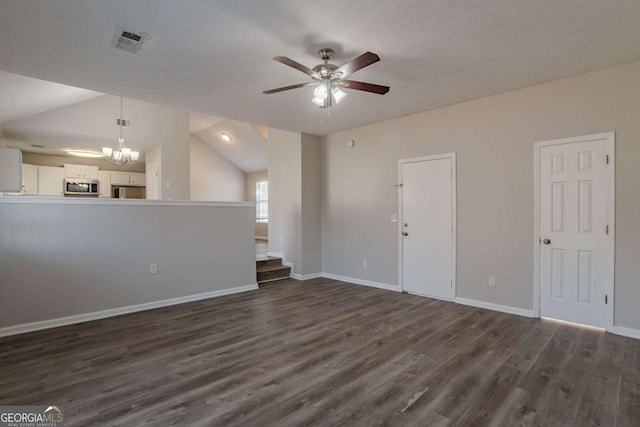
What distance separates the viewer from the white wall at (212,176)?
32.1 ft

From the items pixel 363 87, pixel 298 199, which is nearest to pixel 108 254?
pixel 298 199

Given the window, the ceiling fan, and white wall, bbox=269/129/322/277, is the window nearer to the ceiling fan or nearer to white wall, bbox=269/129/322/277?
white wall, bbox=269/129/322/277

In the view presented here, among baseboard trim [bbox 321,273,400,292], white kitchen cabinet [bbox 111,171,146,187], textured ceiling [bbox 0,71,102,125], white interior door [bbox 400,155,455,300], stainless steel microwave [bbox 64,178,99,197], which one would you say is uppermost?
textured ceiling [bbox 0,71,102,125]

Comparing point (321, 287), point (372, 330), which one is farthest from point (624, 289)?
point (321, 287)

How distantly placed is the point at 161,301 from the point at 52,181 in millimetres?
5447

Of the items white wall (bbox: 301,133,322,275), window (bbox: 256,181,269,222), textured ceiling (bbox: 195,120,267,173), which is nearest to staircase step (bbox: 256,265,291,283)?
white wall (bbox: 301,133,322,275)

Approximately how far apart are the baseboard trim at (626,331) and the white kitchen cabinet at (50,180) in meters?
10.1

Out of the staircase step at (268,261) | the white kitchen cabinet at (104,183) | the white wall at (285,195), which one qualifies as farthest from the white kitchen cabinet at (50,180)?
the staircase step at (268,261)

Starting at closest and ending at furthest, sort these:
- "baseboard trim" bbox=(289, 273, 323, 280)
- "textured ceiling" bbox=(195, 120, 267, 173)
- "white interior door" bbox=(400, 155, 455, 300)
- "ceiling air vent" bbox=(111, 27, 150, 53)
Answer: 1. "ceiling air vent" bbox=(111, 27, 150, 53)
2. "white interior door" bbox=(400, 155, 455, 300)
3. "baseboard trim" bbox=(289, 273, 323, 280)
4. "textured ceiling" bbox=(195, 120, 267, 173)

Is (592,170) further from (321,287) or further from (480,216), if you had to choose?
(321,287)

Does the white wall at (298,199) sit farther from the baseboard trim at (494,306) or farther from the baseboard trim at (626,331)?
the baseboard trim at (626,331)

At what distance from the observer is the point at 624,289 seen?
10.4 feet

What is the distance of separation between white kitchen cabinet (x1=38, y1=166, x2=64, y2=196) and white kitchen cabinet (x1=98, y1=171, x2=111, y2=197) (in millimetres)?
767

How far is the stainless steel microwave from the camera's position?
24.2 ft
